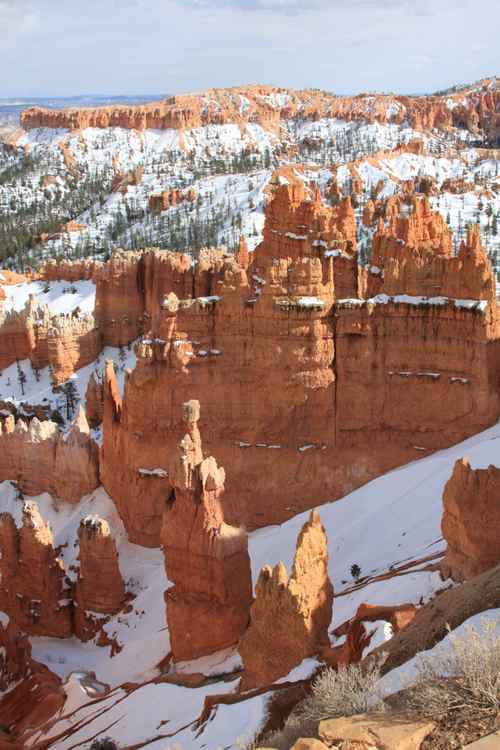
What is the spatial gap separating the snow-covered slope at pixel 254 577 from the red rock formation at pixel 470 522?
80 cm

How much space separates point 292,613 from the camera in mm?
13938

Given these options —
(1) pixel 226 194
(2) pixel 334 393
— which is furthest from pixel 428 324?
(1) pixel 226 194

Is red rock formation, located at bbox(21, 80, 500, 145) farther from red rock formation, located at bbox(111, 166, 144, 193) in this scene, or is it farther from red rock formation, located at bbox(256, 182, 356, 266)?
red rock formation, located at bbox(256, 182, 356, 266)

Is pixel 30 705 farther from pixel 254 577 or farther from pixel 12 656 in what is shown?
pixel 254 577

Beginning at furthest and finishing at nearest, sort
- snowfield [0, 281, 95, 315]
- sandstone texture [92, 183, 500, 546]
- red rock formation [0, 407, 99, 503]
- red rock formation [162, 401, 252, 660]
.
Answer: snowfield [0, 281, 95, 315]
red rock formation [0, 407, 99, 503]
sandstone texture [92, 183, 500, 546]
red rock formation [162, 401, 252, 660]

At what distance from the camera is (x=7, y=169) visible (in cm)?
14800

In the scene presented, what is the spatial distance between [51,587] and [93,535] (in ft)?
7.24

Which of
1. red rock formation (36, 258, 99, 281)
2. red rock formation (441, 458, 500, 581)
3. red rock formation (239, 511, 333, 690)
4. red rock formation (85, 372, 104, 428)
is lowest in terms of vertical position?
red rock formation (85, 372, 104, 428)

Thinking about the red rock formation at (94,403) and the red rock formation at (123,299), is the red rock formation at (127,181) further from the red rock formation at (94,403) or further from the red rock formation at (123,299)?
the red rock formation at (94,403)

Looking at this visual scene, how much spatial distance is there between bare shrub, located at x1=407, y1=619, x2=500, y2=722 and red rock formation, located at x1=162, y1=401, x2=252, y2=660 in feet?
37.9

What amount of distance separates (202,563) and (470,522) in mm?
7280

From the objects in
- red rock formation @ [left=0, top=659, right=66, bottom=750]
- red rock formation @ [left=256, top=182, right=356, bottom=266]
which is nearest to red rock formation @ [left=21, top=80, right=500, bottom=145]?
red rock formation @ [left=256, top=182, right=356, bottom=266]

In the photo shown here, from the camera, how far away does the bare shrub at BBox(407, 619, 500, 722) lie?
271 inches

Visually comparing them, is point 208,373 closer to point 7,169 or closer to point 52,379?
point 52,379
